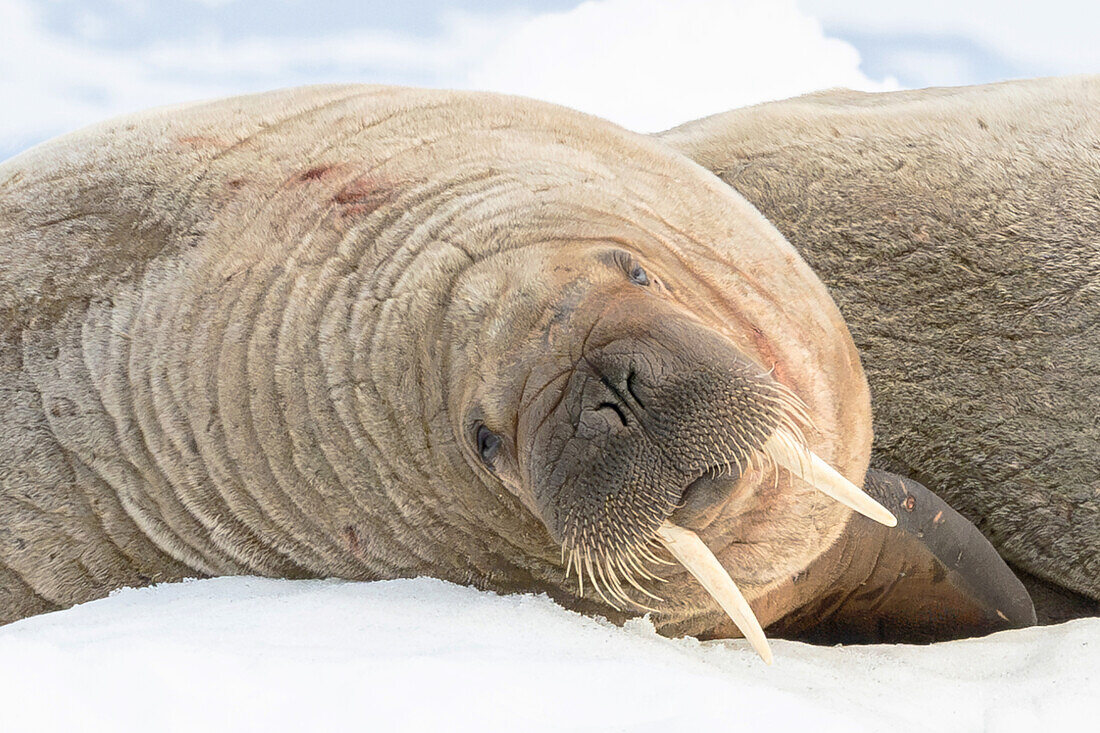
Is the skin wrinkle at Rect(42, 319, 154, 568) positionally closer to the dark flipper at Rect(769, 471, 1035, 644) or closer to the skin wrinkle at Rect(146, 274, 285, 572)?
the skin wrinkle at Rect(146, 274, 285, 572)

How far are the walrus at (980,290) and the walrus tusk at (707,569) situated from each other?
1791 millimetres

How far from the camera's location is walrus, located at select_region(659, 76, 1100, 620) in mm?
4773

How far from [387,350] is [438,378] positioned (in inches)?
9.0

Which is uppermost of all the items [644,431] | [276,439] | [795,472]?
[644,431]

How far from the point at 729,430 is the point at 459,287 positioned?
1072mm

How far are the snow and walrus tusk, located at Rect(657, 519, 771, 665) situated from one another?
0.54ft

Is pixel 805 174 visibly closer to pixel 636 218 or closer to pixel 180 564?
pixel 636 218

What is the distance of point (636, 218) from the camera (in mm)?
4184

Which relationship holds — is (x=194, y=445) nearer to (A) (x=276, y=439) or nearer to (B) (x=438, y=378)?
(A) (x=276, y=439)

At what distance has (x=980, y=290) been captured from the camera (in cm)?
480

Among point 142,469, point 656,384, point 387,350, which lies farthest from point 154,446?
point 656,384

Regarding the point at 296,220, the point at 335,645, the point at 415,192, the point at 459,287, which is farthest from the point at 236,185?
the point at 335,645

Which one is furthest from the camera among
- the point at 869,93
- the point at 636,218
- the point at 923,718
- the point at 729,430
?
the point at 869,93

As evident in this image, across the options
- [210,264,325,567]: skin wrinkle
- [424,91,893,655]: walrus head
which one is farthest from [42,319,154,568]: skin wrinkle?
[424,91,893,655]: walrus head
